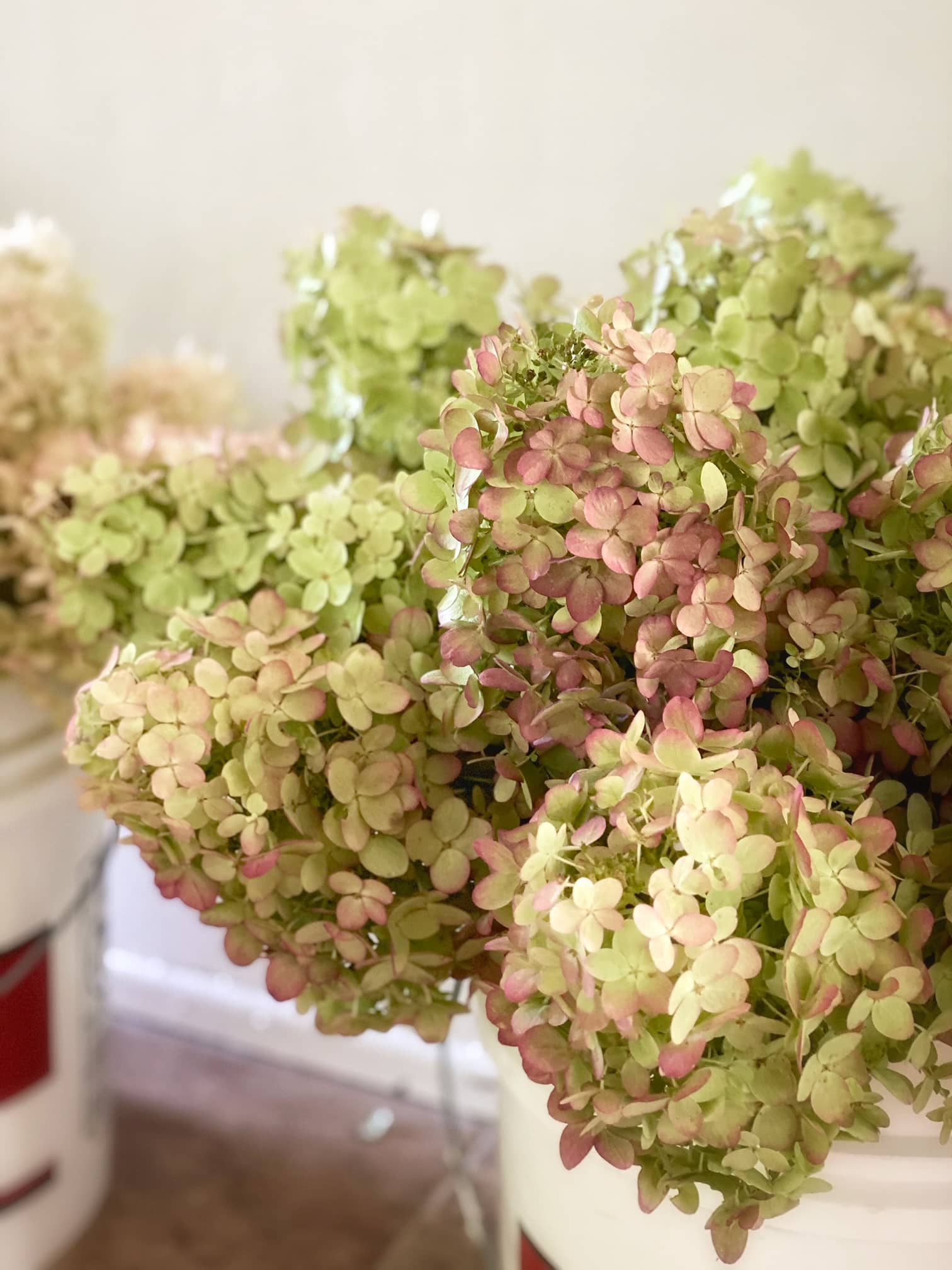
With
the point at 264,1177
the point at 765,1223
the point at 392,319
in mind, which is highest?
the point at 392,319

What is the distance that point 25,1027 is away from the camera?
83 centimetres

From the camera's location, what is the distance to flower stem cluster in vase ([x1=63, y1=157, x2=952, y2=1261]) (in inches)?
14.0

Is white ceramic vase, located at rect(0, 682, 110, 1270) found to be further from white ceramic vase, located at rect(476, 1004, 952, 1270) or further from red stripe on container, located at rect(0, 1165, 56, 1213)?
white ceramic vase, located at rect(476, 1004, 952, 1270)

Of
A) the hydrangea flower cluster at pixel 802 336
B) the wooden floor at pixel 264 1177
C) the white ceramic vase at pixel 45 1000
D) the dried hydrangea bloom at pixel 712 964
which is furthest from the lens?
the wooden floor at pixel 264 1177

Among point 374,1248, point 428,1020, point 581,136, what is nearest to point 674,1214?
point 428,1020

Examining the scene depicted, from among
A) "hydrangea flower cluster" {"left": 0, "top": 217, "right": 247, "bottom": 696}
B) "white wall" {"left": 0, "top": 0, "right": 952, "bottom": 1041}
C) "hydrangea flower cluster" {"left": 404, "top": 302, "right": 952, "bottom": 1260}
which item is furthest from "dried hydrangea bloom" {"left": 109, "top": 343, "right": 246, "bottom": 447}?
"hydrangea flower cluster" {"left": 404, "top": 302, "right": 952, "bottom": 1260}

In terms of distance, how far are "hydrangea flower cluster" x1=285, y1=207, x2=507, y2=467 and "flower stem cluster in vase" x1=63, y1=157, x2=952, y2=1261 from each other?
0.10 m

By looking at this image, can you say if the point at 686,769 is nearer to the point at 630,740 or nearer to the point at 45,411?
the point at 630,740

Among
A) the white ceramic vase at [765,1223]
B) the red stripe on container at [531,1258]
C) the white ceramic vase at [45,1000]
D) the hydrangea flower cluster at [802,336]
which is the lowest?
the white ceramic vase at [45,1000]

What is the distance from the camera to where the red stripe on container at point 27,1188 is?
0.86 m

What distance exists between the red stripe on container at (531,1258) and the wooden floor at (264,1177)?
0.43m

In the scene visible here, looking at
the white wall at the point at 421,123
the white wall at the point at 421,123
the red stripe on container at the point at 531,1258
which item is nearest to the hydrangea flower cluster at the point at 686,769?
the red stripe on container at the point at 531,1258

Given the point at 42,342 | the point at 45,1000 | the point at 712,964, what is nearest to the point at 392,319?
the point at 42,342

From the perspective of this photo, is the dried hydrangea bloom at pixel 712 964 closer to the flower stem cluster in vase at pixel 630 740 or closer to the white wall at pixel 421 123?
the flower stem cluster in vase at pixel 630 740
